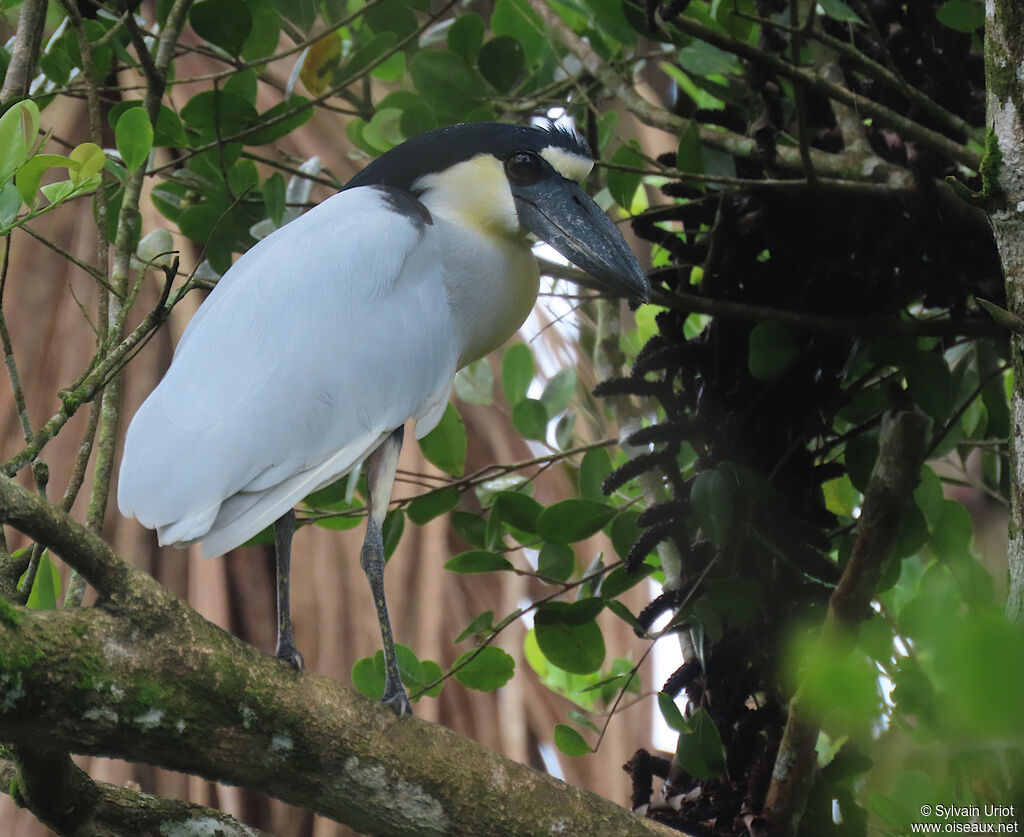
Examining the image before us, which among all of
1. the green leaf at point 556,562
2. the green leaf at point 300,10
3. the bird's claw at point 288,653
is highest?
the green leaf at point 300,10

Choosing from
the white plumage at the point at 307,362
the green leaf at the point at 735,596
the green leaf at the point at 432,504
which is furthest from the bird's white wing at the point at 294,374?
the green leaf at the point at 735,596

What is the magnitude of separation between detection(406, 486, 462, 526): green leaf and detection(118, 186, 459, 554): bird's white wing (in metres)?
0.11

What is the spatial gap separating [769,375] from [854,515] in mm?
455

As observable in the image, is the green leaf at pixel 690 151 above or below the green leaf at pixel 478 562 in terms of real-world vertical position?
above

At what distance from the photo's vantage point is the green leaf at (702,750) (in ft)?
3.91

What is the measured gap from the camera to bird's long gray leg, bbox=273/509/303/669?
114 cm

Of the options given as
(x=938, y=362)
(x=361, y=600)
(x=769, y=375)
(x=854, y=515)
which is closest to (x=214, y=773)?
(x=769, y=375)

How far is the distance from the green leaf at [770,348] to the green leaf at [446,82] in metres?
0.53

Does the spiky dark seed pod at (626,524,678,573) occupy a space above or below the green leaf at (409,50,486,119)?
below

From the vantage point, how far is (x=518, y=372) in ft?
5.47

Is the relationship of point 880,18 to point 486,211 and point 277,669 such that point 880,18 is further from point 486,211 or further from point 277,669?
point 277,669

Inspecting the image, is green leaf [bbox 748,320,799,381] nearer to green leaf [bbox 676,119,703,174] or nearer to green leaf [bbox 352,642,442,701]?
green leaf [bbox 676,119,703,174]

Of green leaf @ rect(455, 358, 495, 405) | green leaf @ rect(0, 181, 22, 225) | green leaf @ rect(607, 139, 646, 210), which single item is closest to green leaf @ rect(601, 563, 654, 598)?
green leaf @ rect(607, 139, 646, 210)

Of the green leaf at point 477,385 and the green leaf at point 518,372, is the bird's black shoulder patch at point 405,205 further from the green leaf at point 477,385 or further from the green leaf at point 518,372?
the green leaf at point 477,385
